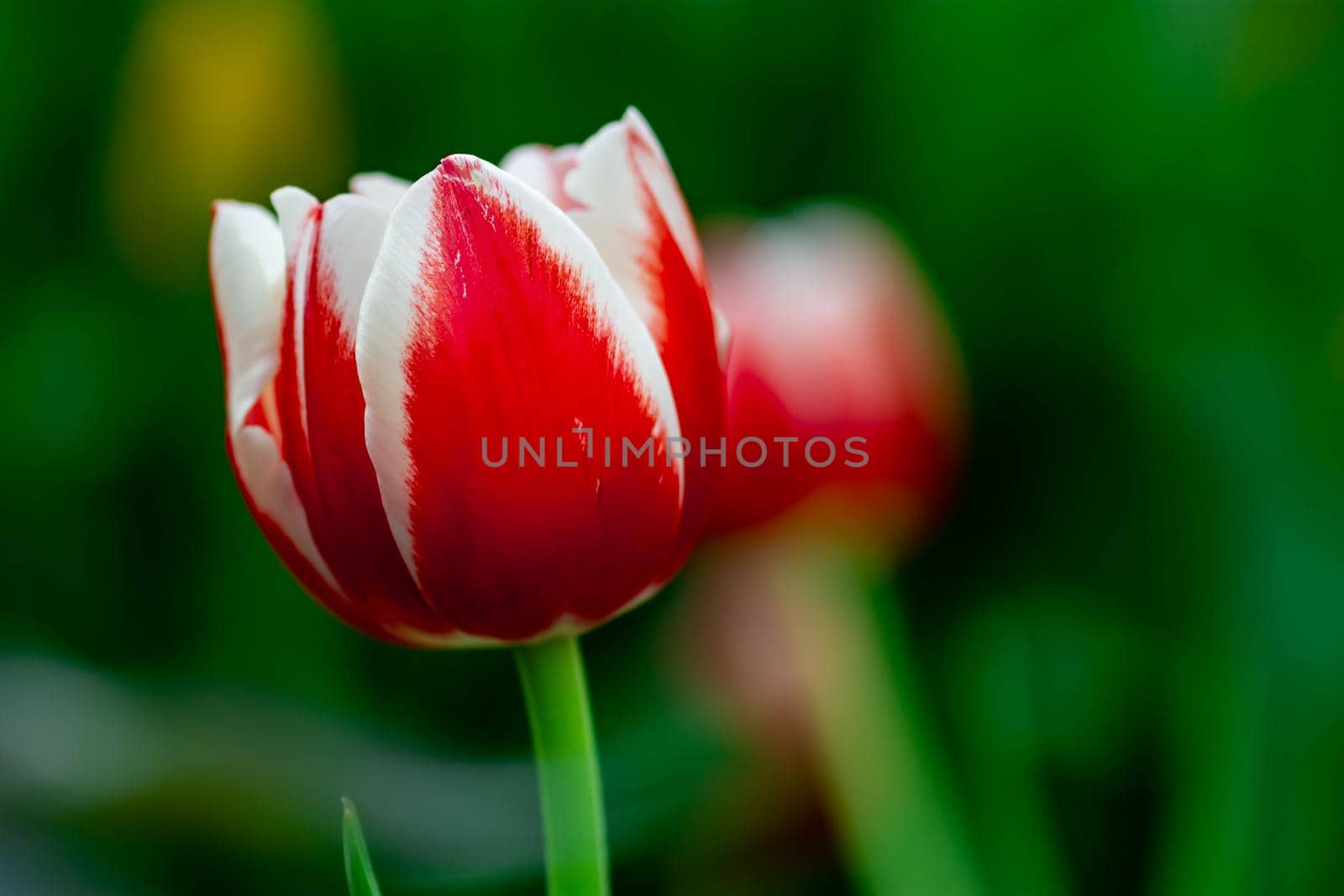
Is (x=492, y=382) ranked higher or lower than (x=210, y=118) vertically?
lower

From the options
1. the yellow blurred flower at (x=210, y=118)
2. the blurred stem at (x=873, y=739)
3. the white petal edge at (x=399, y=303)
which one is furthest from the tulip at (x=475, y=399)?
the yellow blurred flower at (x=210, y=118)

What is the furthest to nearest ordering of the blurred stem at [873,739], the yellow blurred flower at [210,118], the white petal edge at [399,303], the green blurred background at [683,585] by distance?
the yellow blurred flower at [210,118] → the green blurred background at [683,585] → the blurred stem at [873,739] → the white petal edge at [399,303]

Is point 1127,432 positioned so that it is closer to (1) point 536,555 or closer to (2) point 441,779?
(2) point 441,779

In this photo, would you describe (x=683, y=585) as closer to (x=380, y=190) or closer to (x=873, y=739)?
(x=873, y=739)

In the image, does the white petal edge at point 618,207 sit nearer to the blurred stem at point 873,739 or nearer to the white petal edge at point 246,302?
the white petal edge at point 246,302

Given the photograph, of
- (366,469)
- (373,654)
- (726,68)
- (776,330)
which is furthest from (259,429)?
(726,68)

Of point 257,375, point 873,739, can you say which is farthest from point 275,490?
point 873,739

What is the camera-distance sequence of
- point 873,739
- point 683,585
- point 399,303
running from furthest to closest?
point 683,585, point 873,739, point 399,303
